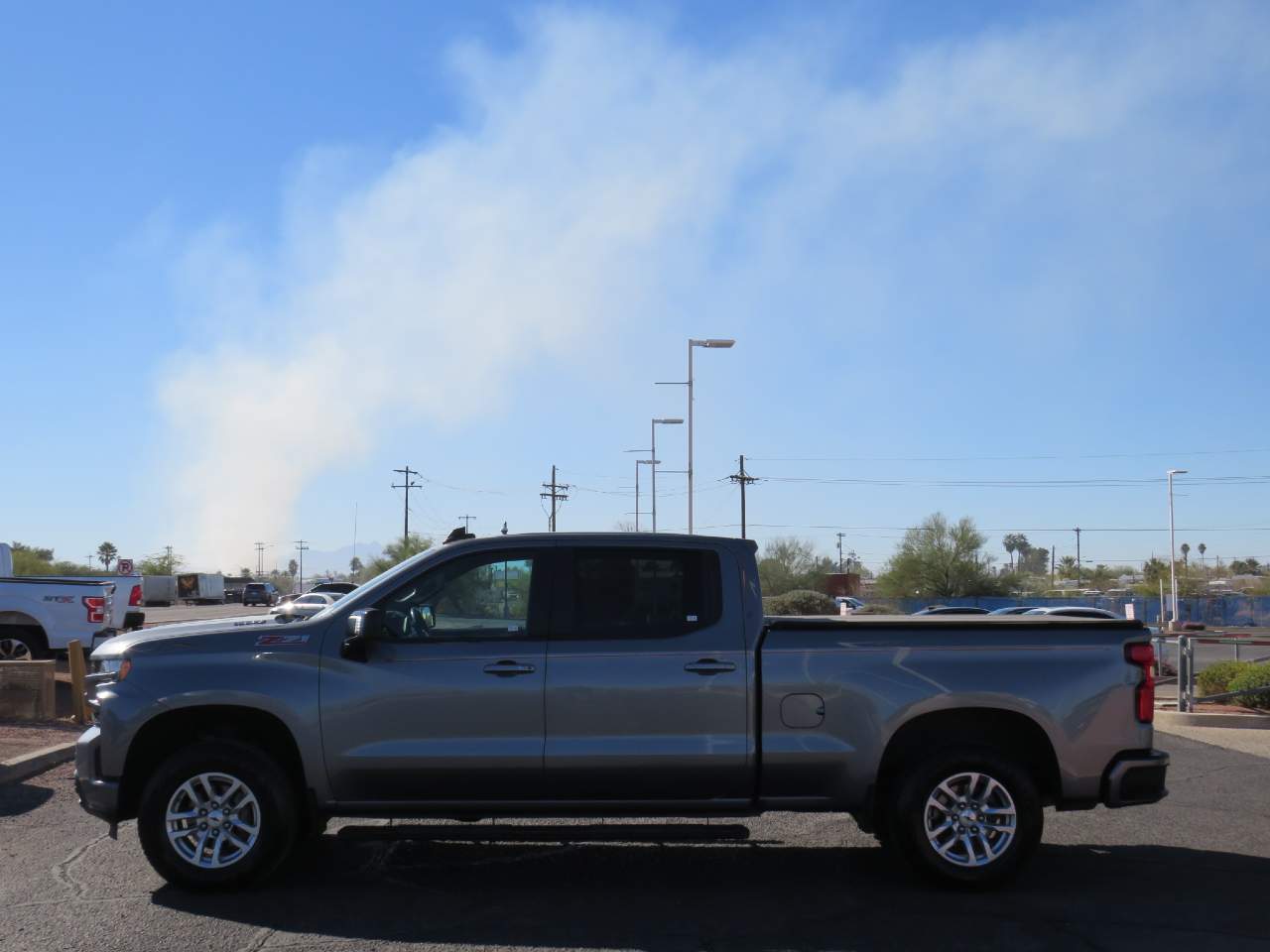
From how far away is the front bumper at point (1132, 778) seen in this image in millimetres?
7004

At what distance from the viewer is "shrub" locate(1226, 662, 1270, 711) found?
15453 millimetres

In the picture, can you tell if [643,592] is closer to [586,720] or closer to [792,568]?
[586,720]

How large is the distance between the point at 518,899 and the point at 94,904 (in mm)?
2277

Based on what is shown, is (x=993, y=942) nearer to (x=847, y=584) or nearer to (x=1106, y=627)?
(x=1106, y=627)

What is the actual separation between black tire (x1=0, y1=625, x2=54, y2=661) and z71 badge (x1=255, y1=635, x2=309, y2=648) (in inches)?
437

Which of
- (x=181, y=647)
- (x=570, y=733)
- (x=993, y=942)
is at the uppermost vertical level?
(x=181, y=647)

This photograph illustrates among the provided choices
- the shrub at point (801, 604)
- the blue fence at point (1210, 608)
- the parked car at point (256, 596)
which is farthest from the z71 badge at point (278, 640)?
the parked car at point (256, 596)

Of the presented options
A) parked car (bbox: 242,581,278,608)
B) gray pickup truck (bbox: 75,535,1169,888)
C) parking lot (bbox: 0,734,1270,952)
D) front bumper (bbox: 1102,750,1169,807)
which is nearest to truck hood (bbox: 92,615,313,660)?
gray pickup truck (bbox: 75,535,1169,888)

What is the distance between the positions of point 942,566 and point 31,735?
60.7m

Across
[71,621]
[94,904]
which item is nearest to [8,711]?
[71,621]

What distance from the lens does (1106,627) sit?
7254mm

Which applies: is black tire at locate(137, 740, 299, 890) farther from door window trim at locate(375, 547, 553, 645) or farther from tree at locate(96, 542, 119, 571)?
tree at locate(96, 542, 119, 571)

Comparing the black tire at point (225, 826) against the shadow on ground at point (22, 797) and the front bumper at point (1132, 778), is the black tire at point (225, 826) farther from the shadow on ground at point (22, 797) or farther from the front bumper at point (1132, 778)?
the front bumper at point (1132, 778)

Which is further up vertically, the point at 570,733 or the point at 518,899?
the point at 570,733
